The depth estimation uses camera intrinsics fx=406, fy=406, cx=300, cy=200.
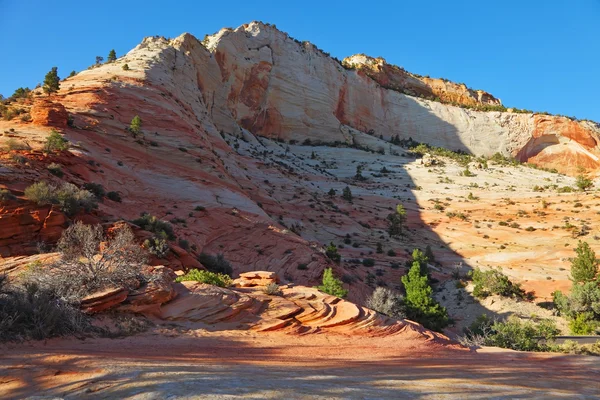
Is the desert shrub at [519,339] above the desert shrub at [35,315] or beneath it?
beneath

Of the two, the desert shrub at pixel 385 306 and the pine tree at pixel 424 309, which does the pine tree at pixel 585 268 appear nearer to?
the pine tree at pixel 424 309

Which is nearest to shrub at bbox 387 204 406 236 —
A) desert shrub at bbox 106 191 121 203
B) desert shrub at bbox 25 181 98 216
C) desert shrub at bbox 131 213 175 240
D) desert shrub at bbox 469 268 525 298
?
desert shrub at bbox 469 268 525 298

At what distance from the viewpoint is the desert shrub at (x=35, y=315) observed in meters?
6.55

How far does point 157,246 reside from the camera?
45.2ft

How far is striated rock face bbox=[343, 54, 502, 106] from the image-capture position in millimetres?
93312

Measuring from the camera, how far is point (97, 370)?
510cm

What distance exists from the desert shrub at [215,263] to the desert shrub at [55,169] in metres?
6.23

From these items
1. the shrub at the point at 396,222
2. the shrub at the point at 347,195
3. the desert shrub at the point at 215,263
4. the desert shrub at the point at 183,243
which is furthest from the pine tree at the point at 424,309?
the shrub at the point at 347,195

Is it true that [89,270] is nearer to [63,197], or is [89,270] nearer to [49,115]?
[63,197]

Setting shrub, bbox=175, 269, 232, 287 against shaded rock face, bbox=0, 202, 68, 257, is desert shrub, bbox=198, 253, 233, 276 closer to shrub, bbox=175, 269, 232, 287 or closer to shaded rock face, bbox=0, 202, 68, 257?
shrub, bbox=175, 269, 232, 287

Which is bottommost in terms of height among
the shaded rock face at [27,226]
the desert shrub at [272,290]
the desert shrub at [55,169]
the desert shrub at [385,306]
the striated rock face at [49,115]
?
the desert shrub at [385,306]

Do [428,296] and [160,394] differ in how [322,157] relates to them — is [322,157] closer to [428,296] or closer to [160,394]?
[428,296]

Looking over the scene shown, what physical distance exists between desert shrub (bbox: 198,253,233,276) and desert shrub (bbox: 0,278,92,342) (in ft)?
29.5

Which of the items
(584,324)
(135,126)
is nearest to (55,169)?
(135,126)
